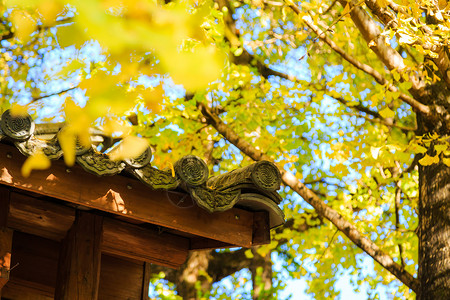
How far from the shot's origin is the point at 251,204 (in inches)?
154

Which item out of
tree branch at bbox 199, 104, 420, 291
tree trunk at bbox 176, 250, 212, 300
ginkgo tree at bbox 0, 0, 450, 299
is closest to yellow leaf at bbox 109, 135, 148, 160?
ginkgo tree at bbox 0, 0, 450, 299

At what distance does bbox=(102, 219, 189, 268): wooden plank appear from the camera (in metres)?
3.95

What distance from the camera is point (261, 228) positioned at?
3957 mm

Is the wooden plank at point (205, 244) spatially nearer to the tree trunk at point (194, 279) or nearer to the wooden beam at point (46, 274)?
the wooden beam at point (46, 274)

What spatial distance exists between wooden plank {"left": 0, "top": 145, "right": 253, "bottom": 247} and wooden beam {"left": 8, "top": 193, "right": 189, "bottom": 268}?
14.7 inches

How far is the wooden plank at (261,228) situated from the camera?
394cm

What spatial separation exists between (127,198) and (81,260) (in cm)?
49

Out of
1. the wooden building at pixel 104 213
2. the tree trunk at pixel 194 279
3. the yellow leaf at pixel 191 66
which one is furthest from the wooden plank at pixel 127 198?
the tree trunk at pixel 194 279

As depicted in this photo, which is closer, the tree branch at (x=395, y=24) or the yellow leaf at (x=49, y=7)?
the yellow leaf at (x=49, y=7)

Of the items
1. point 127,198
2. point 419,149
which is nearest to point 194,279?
point 419,149

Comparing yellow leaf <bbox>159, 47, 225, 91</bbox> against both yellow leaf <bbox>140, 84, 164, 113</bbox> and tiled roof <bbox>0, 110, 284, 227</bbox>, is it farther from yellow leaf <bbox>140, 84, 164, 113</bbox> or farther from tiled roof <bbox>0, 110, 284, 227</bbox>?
tiled roof <bbox>0, 110, 284, 227</bbox>

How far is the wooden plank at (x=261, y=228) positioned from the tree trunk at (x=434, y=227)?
2.18 metres

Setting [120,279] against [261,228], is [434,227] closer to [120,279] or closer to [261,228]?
[261,228]

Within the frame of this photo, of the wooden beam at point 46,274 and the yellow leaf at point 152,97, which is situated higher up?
the wooden beam at point 46,274
